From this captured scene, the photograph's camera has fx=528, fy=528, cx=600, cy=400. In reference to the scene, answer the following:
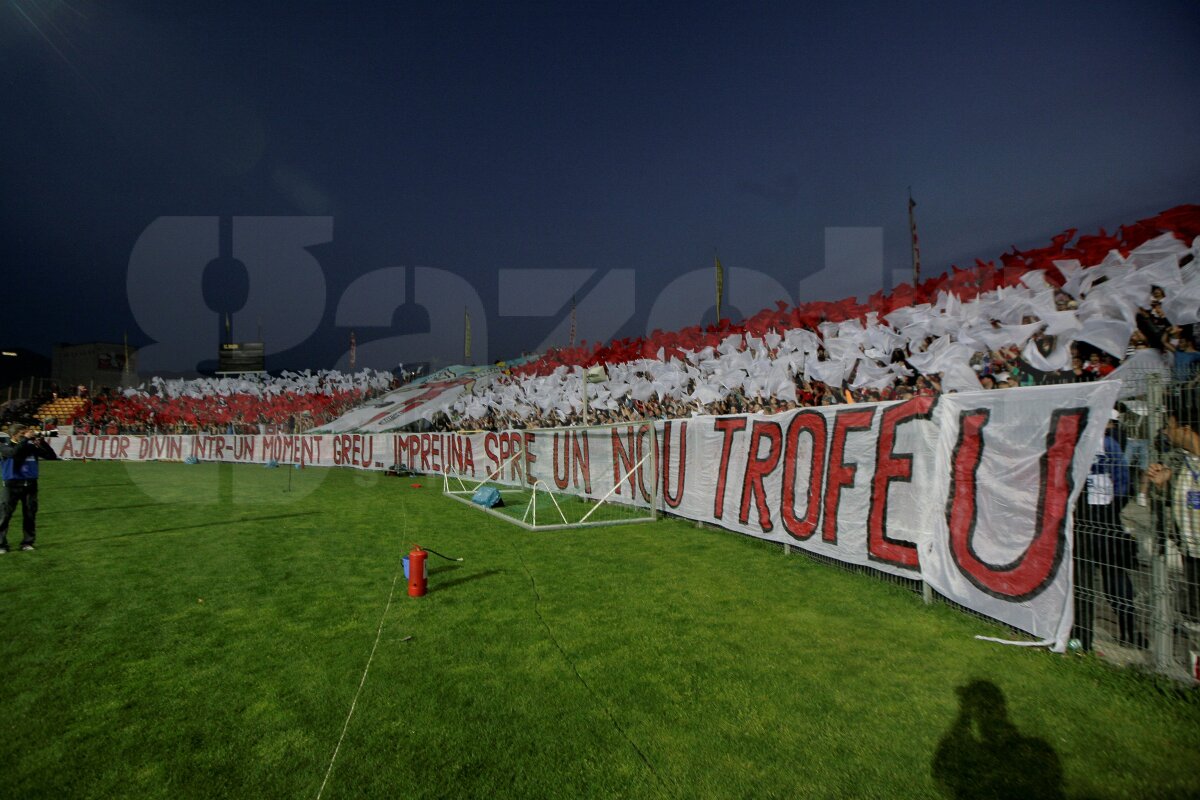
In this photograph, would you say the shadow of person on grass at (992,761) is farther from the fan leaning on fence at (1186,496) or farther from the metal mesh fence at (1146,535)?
the fan leaning on fence at (1186,496)

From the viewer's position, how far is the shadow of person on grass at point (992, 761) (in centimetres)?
305

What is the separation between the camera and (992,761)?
10.9 feet

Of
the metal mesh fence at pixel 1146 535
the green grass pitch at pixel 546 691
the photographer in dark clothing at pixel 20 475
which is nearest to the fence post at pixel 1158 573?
the metal mesh fence at pixel 1146 535

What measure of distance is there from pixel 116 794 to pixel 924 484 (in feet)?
24.7

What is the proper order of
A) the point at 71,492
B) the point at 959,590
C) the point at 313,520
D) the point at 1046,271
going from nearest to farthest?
A: 1. the point at 959,590
2. the point at 1046,271
3. the point at 313,520
4. the point at 71,492

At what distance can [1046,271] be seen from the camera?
8836 millimetres

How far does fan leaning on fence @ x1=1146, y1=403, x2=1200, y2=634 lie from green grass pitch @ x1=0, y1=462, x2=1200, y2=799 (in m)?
0.71

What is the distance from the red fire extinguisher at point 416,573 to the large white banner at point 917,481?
5.59 meters

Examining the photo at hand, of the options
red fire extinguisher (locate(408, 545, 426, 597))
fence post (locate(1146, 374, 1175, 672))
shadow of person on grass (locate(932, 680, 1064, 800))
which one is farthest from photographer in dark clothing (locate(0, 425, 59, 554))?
fence post (locate(1146, 374, 1175, 672))

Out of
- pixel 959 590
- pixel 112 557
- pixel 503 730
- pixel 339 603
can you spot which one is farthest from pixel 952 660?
pixel 112 557

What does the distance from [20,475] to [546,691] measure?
10.9 meters

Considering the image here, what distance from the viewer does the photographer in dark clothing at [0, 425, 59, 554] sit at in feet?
29.7

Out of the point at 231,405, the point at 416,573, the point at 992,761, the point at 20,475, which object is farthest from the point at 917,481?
the point at 231,405

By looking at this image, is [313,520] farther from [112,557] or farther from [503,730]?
[503,730]
